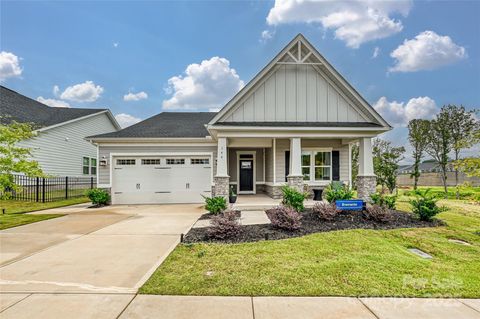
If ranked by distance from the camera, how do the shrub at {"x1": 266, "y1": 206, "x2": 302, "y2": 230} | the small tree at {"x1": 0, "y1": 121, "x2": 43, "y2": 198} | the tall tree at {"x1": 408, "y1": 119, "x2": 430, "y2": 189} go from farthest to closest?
the tall tree at {"x1": 408, "y1": 119, "x2": 430, "y2": 189} → the small tree at {"x1": 0, "y1": 121, "x2": 43, "y2": 198} → the shrub at {"x1": 266, "y1": 206, "x2": 302, "y2": 230}

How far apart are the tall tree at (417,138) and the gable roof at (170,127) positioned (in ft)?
68.1

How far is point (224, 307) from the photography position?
3.21 metres

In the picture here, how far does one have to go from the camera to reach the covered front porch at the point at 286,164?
37.3 feet

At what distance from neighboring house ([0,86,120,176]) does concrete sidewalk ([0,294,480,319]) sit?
53.2 ft

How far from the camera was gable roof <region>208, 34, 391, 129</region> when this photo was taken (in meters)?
11.4

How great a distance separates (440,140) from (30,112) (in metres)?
34.9

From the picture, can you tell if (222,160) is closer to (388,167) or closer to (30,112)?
(388,167)

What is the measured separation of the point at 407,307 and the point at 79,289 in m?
4.64

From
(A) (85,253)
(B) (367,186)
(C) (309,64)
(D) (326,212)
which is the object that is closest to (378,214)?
(D) (326,212)

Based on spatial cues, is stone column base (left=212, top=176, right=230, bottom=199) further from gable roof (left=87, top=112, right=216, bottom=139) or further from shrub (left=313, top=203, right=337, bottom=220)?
shrub (left=313, top=203, right=337, bottom=220)

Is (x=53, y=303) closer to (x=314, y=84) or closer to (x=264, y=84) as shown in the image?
(x=264, y=84)

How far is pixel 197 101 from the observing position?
2633 cm

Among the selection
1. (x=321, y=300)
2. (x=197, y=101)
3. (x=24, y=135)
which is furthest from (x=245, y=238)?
(x=197, y=101)

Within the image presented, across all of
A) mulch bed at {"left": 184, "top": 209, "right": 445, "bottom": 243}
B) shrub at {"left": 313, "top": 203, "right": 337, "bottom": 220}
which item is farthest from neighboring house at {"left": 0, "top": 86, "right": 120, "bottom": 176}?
A: shrub at {"left": 313, "top": 203, "right": 337, "bottom": 220}
